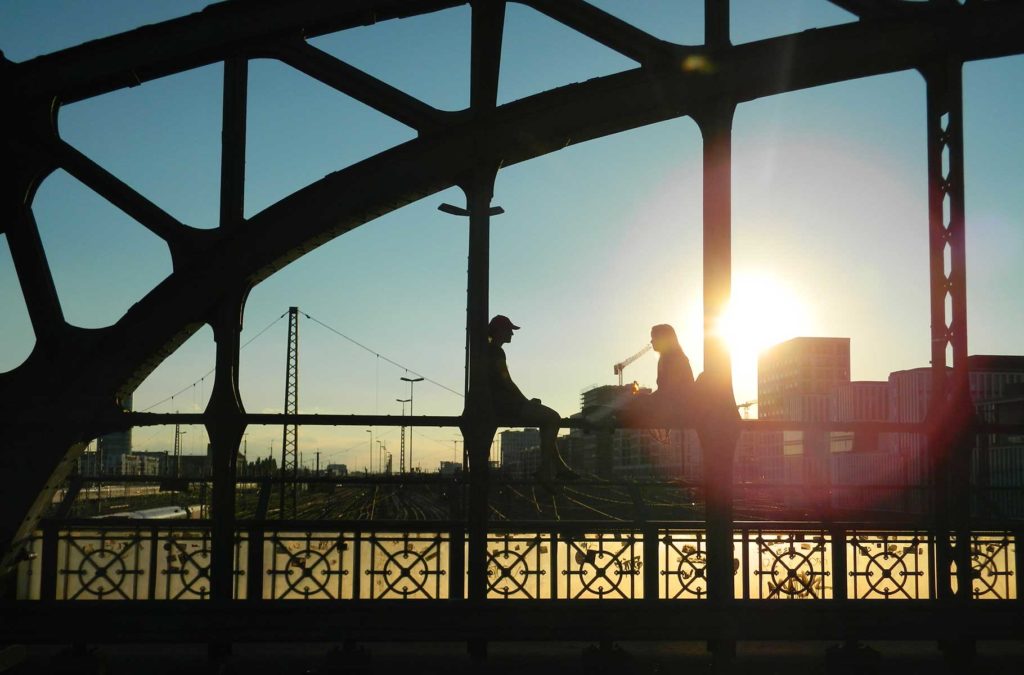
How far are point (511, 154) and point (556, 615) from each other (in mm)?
3662

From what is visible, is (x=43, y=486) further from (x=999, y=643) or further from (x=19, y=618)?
(x=999, y=643)

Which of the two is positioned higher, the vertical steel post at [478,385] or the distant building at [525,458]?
the vertical steel post at [478,385]

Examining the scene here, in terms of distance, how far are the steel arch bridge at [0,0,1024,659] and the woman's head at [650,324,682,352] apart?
43 cm

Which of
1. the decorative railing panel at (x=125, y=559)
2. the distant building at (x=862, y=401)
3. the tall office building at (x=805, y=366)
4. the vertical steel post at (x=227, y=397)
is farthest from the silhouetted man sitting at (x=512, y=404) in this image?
the tall office building at (x=805, y=366)

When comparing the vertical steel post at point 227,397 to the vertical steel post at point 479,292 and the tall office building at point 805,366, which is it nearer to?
the vertical steel post at point 479,292

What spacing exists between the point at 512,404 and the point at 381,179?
2.10 m

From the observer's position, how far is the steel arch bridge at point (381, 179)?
7664 mm

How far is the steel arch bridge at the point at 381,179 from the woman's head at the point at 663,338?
43 cm

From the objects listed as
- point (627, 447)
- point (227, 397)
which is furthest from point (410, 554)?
point (627, 447)

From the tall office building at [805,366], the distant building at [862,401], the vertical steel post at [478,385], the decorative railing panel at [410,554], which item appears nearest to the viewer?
the vertical steel post at [478,385]

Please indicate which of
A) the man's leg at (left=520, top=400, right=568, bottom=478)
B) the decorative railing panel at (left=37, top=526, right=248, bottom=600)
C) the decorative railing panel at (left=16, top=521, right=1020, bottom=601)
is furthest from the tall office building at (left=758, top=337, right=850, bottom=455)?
the decorative railing panel at (left=37, top=526, right=248, bottom=600)

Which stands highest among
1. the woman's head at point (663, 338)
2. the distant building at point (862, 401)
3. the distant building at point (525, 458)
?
the distant building at point (862, 401)

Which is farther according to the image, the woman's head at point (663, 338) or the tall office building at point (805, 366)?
the tall office building at point (805, 366)

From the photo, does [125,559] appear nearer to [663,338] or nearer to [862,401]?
[663,338]
